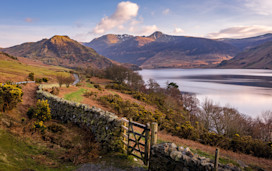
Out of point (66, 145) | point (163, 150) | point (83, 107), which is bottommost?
point (66, 145)

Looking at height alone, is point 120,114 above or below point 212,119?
above

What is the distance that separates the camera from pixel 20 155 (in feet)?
26.3

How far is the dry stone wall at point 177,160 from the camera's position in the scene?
6559 mm

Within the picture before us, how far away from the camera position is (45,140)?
10.5 meters

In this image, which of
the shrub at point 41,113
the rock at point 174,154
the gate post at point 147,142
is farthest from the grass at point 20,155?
the rock at point 174,154

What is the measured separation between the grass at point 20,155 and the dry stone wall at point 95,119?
2749mm

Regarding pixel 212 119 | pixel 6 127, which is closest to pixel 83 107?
pixel 6 127

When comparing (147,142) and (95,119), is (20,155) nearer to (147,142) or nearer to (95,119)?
(95,119)

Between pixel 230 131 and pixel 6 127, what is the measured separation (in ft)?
106

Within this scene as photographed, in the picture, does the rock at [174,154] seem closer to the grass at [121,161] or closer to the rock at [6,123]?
the grass at [121,161]

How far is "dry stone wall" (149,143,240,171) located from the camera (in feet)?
21.5

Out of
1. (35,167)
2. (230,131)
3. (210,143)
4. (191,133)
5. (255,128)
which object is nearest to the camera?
(35,167)

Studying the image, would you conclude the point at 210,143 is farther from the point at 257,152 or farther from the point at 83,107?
the point at 83,107

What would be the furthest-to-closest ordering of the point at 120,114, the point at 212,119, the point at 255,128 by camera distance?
the point at 212,119 → the point at 255,128 → the point at 120,114
